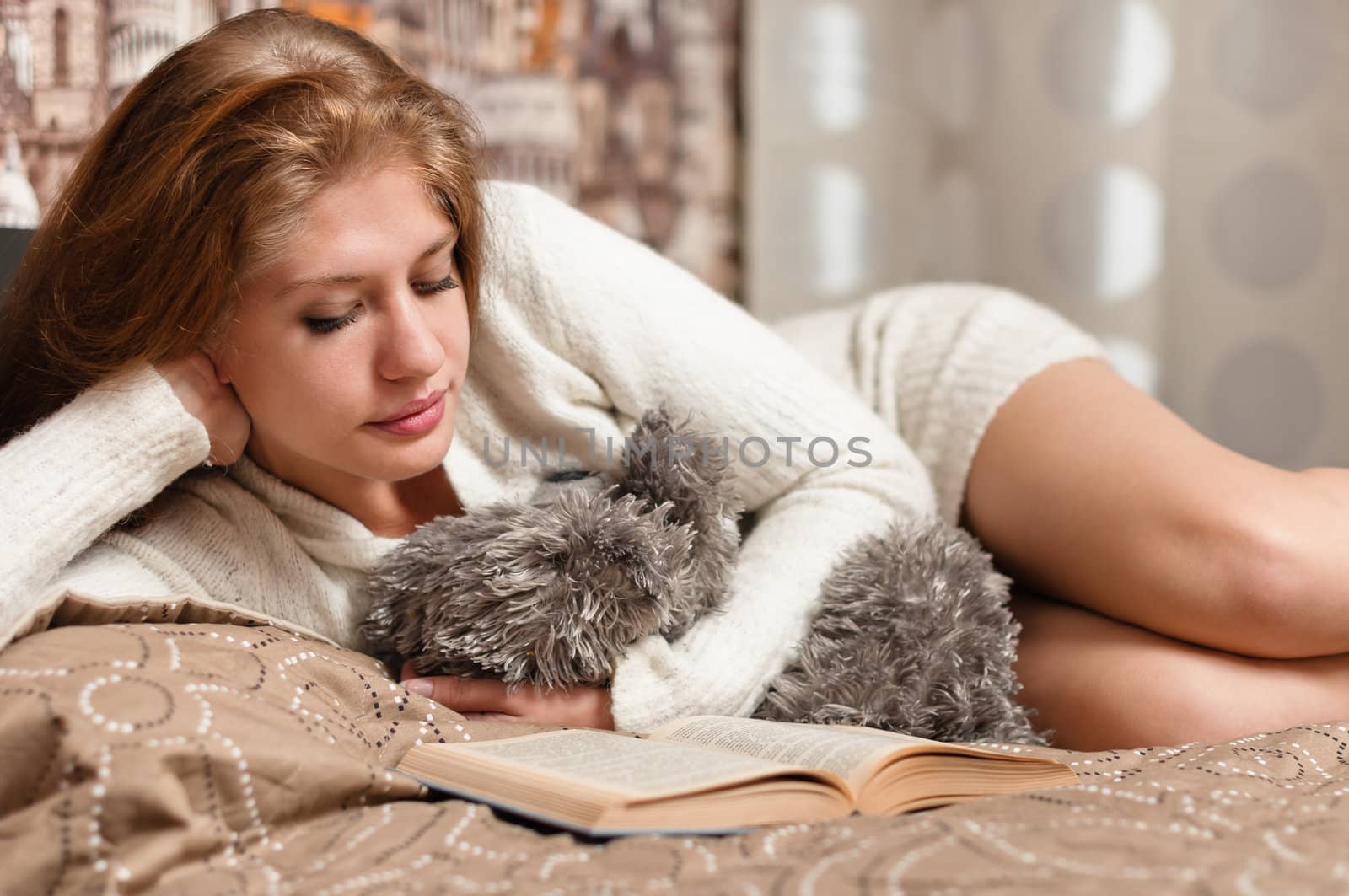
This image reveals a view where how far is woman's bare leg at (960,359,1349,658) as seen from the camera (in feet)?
3.64

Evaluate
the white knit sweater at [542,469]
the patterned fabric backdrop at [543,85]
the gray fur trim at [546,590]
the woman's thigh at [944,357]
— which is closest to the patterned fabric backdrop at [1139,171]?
the patterned fabric backdrop at [543,85]

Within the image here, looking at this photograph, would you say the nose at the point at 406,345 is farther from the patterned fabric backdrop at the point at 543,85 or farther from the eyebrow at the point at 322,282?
the patterned fabric backdrop at the point at 543,85

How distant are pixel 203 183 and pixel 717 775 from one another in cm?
67

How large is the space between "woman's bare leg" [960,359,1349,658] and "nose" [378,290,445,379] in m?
0.67

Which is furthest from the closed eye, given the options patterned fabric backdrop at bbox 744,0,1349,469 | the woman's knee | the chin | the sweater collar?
patterned fabric backdrop at bbox 744,0,1349,469

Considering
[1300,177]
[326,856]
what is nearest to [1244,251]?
[1300,177]

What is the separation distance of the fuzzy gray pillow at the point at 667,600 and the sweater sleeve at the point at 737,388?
0.07 meters

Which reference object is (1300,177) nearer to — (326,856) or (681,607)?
(681,607)

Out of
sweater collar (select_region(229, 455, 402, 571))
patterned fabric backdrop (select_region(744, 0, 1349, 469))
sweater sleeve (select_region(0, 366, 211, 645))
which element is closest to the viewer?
sweater sleeve (select_region(0, 366, 211, 645))

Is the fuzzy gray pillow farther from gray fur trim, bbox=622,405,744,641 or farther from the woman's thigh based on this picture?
the woman's thigh

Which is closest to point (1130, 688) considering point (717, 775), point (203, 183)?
point (717, 775)

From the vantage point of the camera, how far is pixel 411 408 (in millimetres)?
1083

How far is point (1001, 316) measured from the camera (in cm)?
143

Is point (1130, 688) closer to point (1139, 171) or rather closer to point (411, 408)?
point (411, 408)
